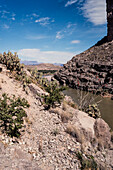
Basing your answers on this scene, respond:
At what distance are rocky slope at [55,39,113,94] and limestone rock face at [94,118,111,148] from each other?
1591 centimetres

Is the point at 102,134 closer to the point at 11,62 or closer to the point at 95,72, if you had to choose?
the point at 11,62

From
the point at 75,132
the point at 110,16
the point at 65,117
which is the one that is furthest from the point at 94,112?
the point at 110,16

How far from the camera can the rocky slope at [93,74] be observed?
25453 mm

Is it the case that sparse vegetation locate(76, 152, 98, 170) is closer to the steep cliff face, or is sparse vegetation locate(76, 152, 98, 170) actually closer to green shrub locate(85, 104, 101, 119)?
green shrub locate(85, 104, 101, 119)

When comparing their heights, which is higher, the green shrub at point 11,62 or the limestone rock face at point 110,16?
the limestone rock face at point 110,16

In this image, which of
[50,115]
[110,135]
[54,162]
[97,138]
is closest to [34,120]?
[50,115]

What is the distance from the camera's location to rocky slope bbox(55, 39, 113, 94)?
25453 mm

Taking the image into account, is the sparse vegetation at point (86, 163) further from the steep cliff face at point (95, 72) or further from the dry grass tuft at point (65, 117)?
the steep cliff face at point (95, 72)

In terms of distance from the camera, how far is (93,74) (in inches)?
1123

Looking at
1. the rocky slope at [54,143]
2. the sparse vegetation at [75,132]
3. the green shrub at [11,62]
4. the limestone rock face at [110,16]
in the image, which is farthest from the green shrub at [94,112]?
the limestone rock face at [110,16]

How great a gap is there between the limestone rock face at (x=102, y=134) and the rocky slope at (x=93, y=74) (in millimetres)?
15906

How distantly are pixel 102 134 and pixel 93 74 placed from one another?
74.4 ft

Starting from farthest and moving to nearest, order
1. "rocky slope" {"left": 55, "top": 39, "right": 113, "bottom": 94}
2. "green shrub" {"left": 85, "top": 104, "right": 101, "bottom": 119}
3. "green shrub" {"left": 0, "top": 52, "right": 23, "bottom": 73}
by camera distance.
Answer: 1. "rocky slope" {"left": 55, "top": 39, "right": 113, "bottom": 94}
2. "green shrub" {"left": 0, "top": 52, "right": 23, "bottom": 73}
3. "green shrub" {"left": 85, "top": 104, "right": 101, "bottom": 119}

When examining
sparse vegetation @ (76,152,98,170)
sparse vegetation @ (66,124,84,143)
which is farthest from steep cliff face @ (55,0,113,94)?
sparse vegetation @ (76,152,98,170)
